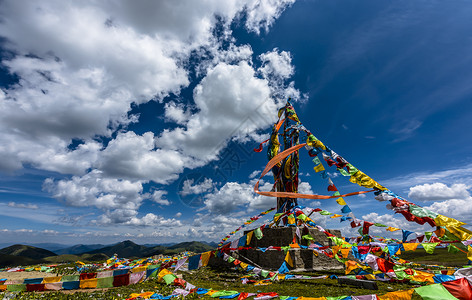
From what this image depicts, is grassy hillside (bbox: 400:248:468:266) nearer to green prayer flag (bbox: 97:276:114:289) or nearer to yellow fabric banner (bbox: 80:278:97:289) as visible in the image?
green prayer flag (bbox: 97:276:114:289)

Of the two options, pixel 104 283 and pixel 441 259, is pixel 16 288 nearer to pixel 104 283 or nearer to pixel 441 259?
pixel 104 283

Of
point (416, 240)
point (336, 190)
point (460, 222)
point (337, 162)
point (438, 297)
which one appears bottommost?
point (438, 297)

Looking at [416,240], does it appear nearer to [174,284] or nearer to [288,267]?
[288,267]

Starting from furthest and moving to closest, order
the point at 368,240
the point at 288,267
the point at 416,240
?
the point at 288,267, the point at 368,240, the point at 416,240

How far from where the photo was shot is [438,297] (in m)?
5.48

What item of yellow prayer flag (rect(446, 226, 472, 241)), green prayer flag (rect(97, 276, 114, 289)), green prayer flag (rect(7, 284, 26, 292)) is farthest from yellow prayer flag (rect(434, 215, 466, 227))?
green prayer flag (rect(7, 284, 26, 292))

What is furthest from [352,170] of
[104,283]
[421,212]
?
[104,283]

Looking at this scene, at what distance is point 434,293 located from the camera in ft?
18.2

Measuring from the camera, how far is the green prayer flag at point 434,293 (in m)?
5.47

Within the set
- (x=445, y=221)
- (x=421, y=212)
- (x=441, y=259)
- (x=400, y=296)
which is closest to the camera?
(x=400, y=296)

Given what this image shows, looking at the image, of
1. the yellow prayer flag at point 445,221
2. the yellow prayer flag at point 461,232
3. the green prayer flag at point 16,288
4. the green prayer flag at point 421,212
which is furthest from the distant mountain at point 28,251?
the yellow prayer flag at point 461,232

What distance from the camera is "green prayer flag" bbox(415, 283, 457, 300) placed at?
547cm

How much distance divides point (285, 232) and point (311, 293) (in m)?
10.0

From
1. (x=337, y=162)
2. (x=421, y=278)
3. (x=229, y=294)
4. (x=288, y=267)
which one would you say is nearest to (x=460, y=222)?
(x=421, y=278)
